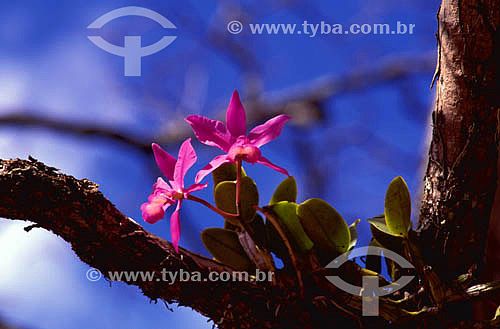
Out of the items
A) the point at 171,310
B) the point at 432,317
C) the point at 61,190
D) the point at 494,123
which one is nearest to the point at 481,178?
the point at 494,123

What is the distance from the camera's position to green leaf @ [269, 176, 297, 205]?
73 centimetres

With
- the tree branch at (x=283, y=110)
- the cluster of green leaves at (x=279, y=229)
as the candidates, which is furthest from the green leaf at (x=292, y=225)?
the tree branch at (x=283, y=110)

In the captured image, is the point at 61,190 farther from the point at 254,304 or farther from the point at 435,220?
the point at 435,220

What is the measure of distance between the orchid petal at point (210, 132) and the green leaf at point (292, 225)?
4.9 inches

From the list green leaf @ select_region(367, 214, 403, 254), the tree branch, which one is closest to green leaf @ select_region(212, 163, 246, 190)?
green leaf @ select_region(367, 214, 403, 254)

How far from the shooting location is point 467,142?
2.51ft

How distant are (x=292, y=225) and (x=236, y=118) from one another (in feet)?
0.59

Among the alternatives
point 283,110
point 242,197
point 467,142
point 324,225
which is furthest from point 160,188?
point 283,110

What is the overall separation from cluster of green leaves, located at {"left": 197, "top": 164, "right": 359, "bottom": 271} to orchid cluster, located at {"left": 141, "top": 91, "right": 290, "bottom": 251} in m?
0.08

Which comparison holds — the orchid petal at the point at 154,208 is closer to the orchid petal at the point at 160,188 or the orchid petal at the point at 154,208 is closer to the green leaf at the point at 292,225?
the orchid petal at the point at 160,188

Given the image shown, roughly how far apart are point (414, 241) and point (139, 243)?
1.38ft

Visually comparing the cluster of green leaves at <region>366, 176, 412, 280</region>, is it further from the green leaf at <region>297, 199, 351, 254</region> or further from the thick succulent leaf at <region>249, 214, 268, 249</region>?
the thick succulent leaf at <region>249, 214, 268, 249</region>

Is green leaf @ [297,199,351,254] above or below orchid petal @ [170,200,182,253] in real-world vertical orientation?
above

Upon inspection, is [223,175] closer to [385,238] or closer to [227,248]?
[227,248]
